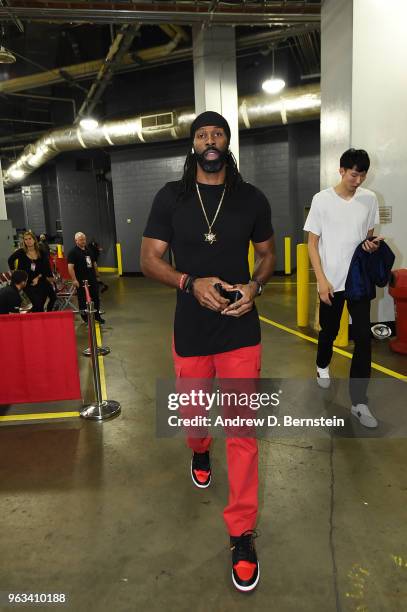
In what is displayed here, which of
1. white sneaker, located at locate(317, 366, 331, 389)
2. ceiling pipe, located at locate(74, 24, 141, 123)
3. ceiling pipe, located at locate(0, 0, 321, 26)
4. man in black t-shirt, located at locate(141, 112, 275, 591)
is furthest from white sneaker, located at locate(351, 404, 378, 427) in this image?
ceiling pipe, located at locate(74, 24, 141, 123)

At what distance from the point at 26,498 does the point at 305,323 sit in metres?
4.97

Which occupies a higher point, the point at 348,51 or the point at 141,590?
the point at 348,51

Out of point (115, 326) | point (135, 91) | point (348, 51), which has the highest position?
point (135, 91)

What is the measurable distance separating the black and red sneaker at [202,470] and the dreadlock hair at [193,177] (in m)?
1.58

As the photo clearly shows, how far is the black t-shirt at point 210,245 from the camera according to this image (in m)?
2.08

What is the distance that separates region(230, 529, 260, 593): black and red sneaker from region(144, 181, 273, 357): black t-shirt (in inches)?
34.1

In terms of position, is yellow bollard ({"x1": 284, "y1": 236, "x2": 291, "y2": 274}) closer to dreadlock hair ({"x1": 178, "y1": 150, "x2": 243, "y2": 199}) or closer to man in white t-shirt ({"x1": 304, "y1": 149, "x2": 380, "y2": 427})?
man in white t-shirt ({"x1": 304, "y1": 149, "x2": 380, "y2": 427})

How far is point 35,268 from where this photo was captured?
6621mm

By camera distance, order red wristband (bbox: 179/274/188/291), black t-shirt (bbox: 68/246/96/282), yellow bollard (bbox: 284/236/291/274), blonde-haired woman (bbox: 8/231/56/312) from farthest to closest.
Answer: yellow bollard (bbox: 284/236/291/274), black t-shirt (bbox: 68/246/96/282), blonde-haired woman (bbox: 8/231/56/312), red wristband (bbox: 179/274/188/291)

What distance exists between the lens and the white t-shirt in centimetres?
345

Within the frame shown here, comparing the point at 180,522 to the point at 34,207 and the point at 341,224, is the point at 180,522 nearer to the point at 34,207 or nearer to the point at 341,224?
the point at 341,224

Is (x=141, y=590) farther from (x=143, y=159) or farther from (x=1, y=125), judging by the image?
(x=1, y=125)

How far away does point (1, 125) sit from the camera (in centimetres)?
1908

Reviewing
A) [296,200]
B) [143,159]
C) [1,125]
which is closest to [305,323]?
[296,200]
